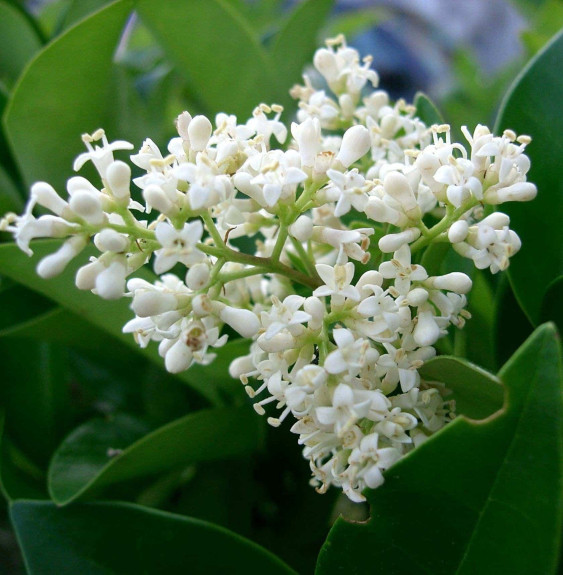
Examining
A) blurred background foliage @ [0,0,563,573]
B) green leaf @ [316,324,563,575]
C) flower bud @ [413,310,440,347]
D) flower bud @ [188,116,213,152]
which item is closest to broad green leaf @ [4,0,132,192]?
blurred background foliage @ [0,0,563,573]

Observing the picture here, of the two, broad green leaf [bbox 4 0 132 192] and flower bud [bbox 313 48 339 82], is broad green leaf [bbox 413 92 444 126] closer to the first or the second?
flower bud [bbox 313 48 339 82]

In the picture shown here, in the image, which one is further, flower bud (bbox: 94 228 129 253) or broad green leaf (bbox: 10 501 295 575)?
broad green leaf (bbox: 10 501 295 575)

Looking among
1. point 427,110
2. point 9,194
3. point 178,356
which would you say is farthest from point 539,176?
point 9,194

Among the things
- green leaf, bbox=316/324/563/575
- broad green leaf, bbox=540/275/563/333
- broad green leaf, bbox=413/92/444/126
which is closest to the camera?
green leaf, bbox=316/324/563/575

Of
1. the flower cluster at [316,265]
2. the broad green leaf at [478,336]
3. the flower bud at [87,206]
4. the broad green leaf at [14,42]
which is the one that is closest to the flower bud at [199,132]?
the flower cluster at [316,265]

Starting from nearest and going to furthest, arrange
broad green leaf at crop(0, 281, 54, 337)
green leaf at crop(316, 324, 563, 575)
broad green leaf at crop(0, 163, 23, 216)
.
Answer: green leaf at crop(316, 324, 563, 575)
broad green leaf at crop(0, 281, 54, 337)
broad green leaf at crop(0, 163, 23, 216)

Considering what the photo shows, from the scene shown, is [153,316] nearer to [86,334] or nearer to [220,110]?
[86,334]

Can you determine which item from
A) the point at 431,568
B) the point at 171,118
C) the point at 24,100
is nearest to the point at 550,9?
the point at 171,118
